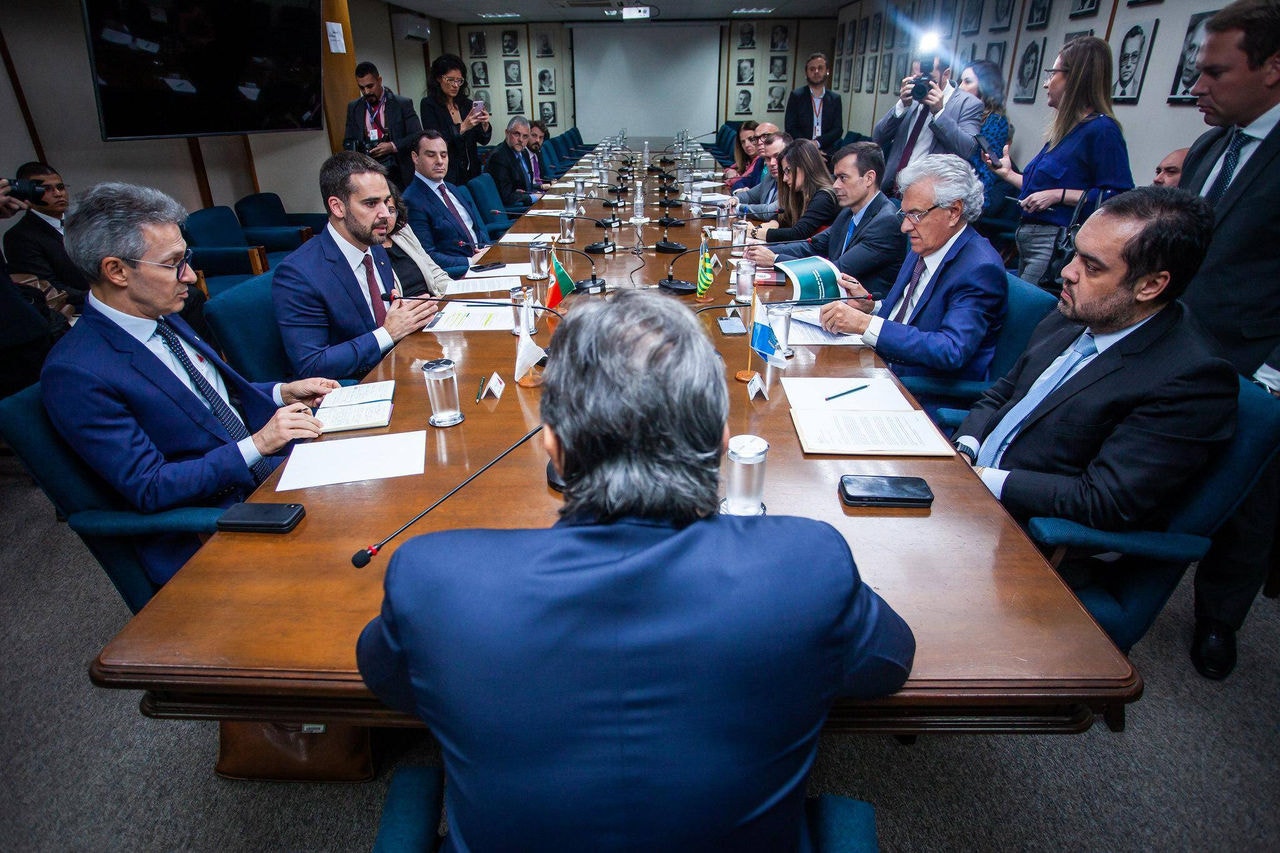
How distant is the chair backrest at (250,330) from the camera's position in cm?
213

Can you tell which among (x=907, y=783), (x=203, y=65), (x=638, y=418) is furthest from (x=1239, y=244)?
(x=203, y=65)

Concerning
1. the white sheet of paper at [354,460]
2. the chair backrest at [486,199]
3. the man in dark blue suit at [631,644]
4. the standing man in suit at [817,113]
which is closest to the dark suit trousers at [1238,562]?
the man in dark blue suit at [631,644]

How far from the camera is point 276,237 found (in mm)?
4875

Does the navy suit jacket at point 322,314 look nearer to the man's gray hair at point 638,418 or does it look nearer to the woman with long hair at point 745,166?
the man's gray hair at point 638,418

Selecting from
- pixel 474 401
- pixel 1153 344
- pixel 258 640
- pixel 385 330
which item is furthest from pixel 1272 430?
pixel 385 330

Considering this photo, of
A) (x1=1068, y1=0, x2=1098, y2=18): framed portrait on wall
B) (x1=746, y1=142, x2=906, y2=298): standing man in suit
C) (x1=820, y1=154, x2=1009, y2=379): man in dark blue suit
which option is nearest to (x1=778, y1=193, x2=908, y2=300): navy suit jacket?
(x1=746, y1=142, x2=906, y2=298): standing man in suit

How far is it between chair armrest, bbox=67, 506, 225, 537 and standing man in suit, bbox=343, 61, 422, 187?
543 cm

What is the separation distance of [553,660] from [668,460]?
0.23m

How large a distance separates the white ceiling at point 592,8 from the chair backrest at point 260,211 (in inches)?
238

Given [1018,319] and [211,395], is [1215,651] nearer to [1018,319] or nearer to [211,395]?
[1018,319]

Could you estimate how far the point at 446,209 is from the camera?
12.9ft

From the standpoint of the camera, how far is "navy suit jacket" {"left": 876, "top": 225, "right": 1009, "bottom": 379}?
2.10 m

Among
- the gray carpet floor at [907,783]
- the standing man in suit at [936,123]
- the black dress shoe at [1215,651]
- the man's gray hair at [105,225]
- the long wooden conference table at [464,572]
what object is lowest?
the gray carpet floor at [907,783]

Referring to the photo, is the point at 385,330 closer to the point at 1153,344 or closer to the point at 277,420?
the point at 277,420
